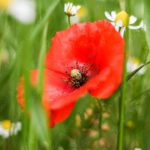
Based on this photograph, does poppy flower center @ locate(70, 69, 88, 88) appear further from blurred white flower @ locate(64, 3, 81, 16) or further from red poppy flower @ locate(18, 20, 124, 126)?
blurred white flower @ locate(64, 3, 81, 16)

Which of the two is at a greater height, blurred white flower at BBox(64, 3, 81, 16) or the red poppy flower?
blurred white flower at BBox(64, 3, 81, 16)

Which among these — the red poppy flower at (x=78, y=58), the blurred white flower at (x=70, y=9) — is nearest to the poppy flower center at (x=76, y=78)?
the red poppy flower at (x=78, y=58)

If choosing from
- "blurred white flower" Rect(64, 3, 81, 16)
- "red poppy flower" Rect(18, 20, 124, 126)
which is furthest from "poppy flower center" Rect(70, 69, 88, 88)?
"blurred white flower" Rect(64, 3, 81, 16)

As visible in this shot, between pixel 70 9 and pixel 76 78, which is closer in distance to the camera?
pixel 76 78

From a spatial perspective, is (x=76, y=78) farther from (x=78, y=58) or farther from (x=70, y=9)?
(x=70, y=9)

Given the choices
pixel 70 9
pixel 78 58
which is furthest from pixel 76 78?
pixel 70 9

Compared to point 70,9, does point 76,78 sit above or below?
below

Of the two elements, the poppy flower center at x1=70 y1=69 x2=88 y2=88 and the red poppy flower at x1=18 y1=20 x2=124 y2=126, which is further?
the poppy flower center at x1=70 y1=69 x2=88 y2=88

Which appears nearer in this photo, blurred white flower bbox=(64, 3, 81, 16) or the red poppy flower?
the red poppy flower

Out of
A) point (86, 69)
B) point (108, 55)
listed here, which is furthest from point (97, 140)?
point (108, 55)
